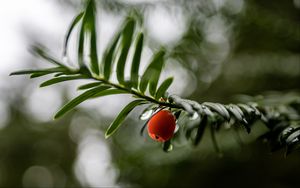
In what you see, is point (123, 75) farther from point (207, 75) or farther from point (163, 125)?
point (207, 75)

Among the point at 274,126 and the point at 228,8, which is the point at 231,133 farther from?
the point at 274,126

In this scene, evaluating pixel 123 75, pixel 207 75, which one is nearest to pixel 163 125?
pixel 123 75

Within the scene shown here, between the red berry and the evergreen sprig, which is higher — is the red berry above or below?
below

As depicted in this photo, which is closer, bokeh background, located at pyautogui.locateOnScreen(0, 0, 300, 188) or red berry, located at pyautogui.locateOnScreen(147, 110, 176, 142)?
red berry, located at pyautogui.locateOnScreen(147, 110, 176, 142)

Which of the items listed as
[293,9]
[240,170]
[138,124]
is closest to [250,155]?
[240,170]

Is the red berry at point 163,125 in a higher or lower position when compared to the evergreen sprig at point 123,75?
lower

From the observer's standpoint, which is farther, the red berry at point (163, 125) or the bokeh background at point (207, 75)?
the bokeh background at point (207, 75)

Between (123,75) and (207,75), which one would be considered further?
(207,75)

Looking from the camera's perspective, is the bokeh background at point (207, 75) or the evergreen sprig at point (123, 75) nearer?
the evergreen sprig at point (123, 75)

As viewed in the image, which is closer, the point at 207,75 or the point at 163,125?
the point at 163,125
